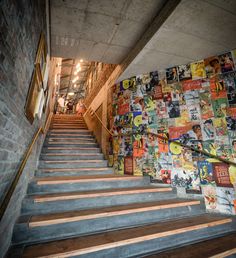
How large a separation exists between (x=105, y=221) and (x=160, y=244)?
0.68 metres

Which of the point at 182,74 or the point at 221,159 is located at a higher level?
the point at 182,74

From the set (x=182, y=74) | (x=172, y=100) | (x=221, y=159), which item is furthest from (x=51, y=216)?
(x=182, y=74)

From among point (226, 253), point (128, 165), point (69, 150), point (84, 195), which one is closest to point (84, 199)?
point (84, 195)

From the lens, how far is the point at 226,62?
2.76 m

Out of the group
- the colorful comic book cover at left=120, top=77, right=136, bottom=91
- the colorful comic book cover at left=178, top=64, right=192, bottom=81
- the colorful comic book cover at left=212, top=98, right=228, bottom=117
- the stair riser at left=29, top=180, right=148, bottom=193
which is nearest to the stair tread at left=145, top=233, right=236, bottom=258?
the stair riser at left=29, top=180, right=148, bottom=193

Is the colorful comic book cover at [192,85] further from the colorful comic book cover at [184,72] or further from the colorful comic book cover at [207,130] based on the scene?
the colorful comic book cover at [207,130]

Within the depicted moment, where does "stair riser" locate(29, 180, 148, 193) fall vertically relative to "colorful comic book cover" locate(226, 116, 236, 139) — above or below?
below

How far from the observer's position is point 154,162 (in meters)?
3.29

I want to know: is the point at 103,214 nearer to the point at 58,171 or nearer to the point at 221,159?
the point at 58,171

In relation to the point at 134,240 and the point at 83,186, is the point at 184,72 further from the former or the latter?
the point at 134,240

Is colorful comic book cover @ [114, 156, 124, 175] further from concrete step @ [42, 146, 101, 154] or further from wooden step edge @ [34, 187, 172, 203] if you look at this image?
wooden step edge @ [34, 187, 172, 203]

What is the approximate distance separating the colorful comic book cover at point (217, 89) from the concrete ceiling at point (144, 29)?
0.56 metres

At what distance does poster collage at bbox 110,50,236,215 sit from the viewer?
2.57 m

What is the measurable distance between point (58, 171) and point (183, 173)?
241 cm
